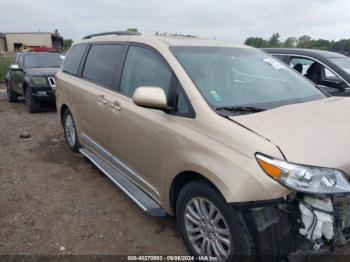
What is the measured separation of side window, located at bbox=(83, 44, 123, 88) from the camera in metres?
3.87

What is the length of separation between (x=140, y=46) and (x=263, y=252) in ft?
7.61

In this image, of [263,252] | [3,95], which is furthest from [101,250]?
[3,95]

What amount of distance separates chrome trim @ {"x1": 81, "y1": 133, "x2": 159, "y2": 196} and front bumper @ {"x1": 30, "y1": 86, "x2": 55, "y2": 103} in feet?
16.3

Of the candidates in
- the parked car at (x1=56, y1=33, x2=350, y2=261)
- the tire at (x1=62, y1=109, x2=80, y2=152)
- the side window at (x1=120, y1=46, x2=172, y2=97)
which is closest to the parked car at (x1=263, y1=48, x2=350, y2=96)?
the parked car at (x1=56, y1=33, x2=350, y2=261)

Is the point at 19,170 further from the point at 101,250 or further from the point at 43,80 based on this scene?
the point at 43,80

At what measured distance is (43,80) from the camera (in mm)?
8969

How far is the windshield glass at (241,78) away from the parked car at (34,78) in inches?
250

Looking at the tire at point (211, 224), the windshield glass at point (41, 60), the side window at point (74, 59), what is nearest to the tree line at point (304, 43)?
the windshield glass at point (41, 60)

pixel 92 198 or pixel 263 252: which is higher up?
pixel 263 252

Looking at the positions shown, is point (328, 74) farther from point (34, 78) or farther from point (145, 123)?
point (34, 78)

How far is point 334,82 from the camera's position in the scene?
515 cm

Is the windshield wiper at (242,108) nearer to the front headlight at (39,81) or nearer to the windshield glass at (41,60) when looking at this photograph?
the front headlight at (39,81)

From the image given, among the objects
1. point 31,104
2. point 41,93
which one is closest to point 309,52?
point 41,93

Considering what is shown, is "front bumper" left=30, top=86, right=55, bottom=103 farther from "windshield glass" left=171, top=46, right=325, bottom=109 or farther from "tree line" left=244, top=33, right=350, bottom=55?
"tree line" left=244, top=33, right=350, bottom=55
